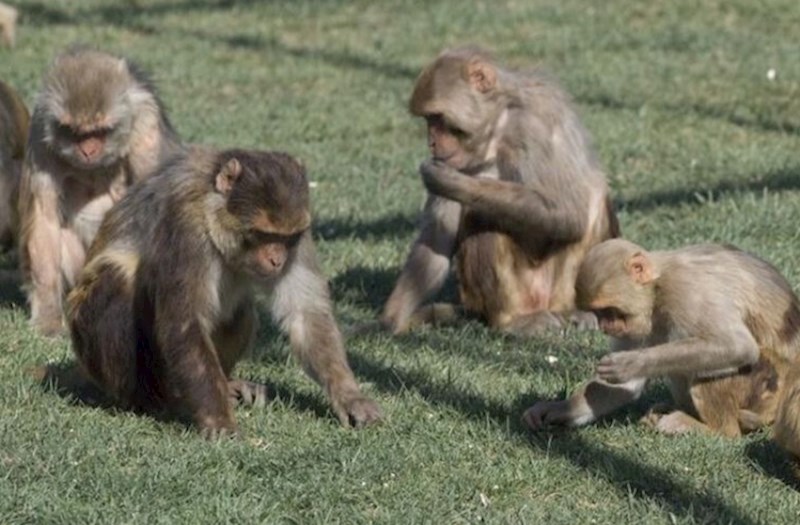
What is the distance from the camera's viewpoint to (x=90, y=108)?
9227 mm

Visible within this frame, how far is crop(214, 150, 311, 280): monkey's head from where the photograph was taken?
7.39m

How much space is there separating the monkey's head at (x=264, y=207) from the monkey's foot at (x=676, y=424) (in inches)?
62.0

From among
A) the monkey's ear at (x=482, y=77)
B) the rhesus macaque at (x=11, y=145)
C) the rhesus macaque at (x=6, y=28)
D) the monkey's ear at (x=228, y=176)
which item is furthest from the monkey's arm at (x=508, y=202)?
the rhesus macaque at (x=6, y=28)

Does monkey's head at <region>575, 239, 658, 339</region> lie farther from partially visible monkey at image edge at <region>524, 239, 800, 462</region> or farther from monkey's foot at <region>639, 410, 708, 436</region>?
monkey's foot at <region>639, 410, 708, 436</region>

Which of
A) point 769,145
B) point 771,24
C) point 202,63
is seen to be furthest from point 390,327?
point 771,24

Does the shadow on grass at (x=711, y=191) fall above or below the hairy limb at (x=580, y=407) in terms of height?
below

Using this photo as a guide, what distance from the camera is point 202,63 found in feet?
52.4

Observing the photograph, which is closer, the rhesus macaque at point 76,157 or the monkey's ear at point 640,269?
the monkey's ear at point 640,269

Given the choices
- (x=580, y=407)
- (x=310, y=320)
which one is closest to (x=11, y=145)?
(x=310, y=320)

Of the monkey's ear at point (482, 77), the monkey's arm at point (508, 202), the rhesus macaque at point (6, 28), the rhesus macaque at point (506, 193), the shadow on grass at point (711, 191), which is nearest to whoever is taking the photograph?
the monkey's arm at point (508, 202)

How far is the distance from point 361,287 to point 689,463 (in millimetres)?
3509

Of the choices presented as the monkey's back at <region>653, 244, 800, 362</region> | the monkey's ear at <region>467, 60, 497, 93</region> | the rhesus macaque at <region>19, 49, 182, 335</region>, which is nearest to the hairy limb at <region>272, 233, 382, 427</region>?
the monkey's back at <region>653, 244, 800, 362</region>

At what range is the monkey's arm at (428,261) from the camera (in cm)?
973

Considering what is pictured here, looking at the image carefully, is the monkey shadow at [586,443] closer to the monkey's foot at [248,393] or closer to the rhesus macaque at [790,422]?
the rhesus macaque at [790,422]
